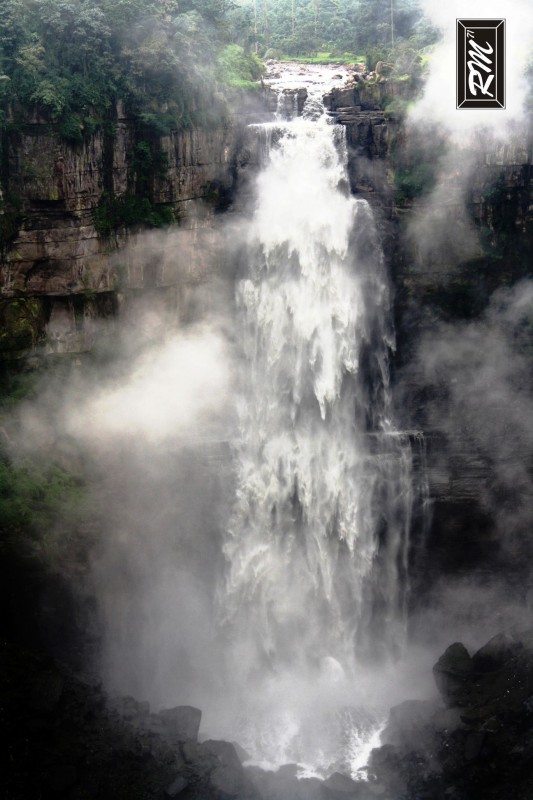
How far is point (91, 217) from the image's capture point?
25406 millimetres


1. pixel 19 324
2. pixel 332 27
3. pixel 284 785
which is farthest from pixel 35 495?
pixel 332 27

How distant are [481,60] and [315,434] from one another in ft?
44.2

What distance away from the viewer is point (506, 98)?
26609 millimetres

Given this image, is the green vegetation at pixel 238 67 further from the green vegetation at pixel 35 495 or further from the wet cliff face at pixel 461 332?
the green vegetation at pixel 35 495

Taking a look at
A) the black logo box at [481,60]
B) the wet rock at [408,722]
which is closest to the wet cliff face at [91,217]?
the black logo box at [481,60]

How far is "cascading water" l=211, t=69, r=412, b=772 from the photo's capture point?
2641 centimetres

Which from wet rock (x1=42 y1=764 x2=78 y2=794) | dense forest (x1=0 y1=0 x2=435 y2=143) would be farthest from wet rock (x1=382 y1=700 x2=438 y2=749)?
dense forest (x1=0 y1=0 x2=435 y2=143)

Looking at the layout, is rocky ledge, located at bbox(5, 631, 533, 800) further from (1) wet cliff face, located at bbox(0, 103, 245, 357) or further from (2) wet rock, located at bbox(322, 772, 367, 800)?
(1) wet cliff face, located at bbox(0, 103, 245, 357)

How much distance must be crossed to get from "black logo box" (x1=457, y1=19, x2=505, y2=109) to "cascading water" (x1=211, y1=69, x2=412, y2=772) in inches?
183

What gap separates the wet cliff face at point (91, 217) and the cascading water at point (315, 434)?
230 cm

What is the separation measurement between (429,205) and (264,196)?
19.2ft

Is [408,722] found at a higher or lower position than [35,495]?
lower

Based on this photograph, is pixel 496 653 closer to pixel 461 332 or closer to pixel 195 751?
pixel 195 751

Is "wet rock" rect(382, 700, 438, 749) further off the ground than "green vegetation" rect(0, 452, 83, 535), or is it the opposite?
"green vegetation" rect(0, 452, 83, 535)
